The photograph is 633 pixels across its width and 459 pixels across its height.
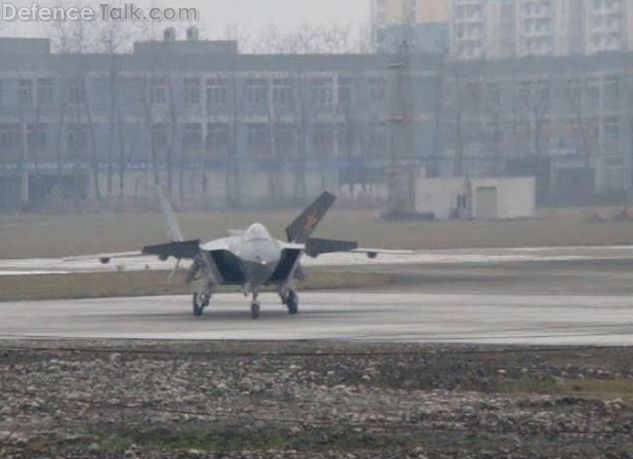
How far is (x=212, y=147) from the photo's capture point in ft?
331

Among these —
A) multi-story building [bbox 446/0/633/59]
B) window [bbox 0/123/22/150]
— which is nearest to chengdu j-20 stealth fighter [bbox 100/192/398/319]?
window [bbox 0/123/22/150]

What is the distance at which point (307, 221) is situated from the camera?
34844mm

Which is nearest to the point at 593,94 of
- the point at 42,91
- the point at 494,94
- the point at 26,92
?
the point at 494,94

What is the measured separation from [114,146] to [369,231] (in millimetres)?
30404

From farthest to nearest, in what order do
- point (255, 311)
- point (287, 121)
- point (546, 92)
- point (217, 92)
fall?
point (217, 92), point (287, 121), point (546, 92), point (255, 311)

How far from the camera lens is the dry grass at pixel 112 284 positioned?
39812 mm

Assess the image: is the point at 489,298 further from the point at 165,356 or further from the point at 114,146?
the point at 114,146

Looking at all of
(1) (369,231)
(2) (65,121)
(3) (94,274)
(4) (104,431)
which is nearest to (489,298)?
(3) (94,274)

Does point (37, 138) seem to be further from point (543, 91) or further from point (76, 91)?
point (543, 91)

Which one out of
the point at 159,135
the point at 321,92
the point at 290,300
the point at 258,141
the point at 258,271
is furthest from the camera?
the point at 258,141

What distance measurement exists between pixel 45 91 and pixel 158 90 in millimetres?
5969

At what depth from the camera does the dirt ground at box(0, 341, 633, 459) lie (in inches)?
610

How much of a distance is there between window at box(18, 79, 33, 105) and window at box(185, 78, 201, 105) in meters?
8.48

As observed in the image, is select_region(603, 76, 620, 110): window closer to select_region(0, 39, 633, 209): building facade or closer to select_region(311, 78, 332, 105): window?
select_region(0, 39, 633, 209): building facade
